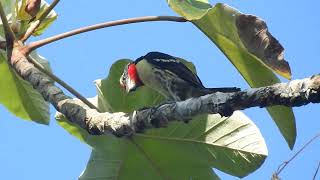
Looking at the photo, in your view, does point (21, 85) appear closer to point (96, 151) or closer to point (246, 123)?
point (96, 151)

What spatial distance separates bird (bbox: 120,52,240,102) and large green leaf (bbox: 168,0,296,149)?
0.22 metres

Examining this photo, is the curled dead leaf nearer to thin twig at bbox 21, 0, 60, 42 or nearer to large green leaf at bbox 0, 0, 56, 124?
thin twig at bbox 21, 0, 60, 42

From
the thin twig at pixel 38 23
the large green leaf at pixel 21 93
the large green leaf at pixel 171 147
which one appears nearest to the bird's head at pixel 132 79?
the large green leaf at pixel 171 147

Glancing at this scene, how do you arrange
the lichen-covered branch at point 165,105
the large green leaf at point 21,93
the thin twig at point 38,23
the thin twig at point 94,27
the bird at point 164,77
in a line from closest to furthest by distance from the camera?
the lichen-covered branch at point 165,105 < the bird at point 164,77 < the thin twig at point 94,27 < the thin twig at point 38,23 < the large green leaf at point 21,93

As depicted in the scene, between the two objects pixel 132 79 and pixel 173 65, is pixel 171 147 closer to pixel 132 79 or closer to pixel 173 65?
pixel 132 79

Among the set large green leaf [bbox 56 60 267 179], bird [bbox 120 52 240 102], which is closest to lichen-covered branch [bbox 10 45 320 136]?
bird [bbox 120 52 240 102]

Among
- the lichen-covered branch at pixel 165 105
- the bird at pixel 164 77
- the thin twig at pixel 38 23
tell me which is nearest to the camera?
the lichen-covered branch at pixel 165 105

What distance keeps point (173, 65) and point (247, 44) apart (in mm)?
618

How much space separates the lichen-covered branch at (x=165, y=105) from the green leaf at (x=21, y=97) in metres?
0.45

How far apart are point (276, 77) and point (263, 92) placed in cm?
95

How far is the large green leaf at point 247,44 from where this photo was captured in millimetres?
A: 2785

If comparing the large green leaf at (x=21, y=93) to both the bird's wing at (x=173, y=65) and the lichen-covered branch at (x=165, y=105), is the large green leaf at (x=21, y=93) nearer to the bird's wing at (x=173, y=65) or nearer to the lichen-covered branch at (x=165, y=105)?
the lichen-covered branch at (x=165, y=105)

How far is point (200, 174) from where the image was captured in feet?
12.5

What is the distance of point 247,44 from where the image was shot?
2867 mm
